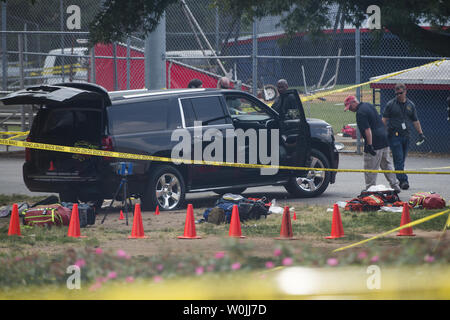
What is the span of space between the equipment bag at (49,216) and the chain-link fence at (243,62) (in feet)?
32.5

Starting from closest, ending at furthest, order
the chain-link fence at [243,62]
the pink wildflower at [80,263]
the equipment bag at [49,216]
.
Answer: the pink wildflower at [80,263]
the equipment bag at [49,216]
the chain-link fence at [243,62]

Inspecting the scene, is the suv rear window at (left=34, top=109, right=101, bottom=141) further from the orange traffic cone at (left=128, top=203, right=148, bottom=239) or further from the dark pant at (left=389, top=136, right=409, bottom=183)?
the dark pant at (left=389, top=136, right=409, bottom=183)

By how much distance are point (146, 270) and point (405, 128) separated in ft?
26.8

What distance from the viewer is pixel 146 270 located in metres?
7.96

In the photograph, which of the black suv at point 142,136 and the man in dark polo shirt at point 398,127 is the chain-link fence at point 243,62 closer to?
the man in dark polo shirt at point 398,127

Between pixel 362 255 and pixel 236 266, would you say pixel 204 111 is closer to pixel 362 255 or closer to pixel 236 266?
pixel 362 255

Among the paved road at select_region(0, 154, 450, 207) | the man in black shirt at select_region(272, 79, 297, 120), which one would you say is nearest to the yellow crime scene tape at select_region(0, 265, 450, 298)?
the paved road at select_region(0, 154, 450, 207)

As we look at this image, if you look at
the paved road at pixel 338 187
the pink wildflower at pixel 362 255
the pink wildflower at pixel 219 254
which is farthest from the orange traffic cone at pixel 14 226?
the pink wildflower at pixel 362 255

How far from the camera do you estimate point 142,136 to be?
41.1ft

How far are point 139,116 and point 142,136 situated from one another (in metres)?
0.29

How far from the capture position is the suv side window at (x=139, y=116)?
484 inches

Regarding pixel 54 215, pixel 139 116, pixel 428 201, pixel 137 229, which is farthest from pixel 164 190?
pixel 428 201
